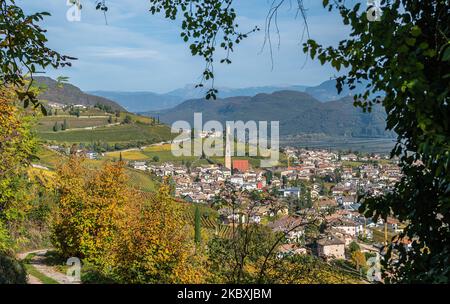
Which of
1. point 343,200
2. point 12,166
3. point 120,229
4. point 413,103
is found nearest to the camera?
point 413,103

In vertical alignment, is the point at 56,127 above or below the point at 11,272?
above

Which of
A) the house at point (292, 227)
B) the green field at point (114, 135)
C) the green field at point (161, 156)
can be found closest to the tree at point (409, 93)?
the house at point (292, 227)

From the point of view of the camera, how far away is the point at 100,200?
58.0 feet

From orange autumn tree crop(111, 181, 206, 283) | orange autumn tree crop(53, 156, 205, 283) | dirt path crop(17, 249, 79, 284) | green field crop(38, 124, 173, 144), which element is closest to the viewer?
orange autumn tree crop(111, 181, 206, 283)

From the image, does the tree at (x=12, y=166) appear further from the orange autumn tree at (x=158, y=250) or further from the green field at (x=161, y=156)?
the green field at (x=161, y=156)

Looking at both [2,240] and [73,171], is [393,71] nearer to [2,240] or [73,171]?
[2,240]

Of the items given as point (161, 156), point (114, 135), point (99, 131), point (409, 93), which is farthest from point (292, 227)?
point (99, 131)

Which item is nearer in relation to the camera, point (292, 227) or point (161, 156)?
point (292, 227)

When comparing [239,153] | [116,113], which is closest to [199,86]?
[239,153]

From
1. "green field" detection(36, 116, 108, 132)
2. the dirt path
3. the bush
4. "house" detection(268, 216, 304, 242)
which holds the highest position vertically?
"green field" detection(36, 116, 108, 132)

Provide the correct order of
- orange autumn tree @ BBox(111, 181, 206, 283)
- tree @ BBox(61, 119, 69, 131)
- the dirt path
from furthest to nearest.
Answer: tree @ BBox(61, 119, 69, 131) → the dirt path → orange autumn tree @ BBox(111, 181, 206, 283)

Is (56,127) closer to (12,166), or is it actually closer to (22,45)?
(12,166)

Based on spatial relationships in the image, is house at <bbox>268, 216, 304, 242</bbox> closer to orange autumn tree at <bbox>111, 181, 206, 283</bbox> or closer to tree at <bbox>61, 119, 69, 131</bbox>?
orange autumn tree at <bbox>111, 181, 206, 283</bbox>

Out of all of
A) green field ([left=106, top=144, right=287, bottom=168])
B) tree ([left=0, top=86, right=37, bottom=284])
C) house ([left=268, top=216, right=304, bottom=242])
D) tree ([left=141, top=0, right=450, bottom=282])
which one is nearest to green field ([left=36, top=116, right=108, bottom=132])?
green field ([left=106, top=144, right=287, bottom=168])
